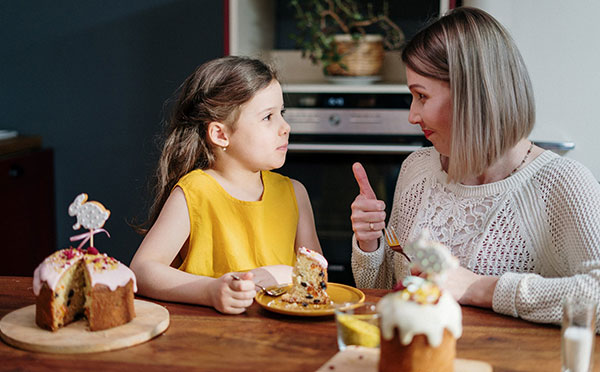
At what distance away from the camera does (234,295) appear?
3.95ft

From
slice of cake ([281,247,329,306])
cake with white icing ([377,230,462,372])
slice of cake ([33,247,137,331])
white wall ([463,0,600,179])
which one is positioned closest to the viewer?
cake with white icing ([377,230,462,372])

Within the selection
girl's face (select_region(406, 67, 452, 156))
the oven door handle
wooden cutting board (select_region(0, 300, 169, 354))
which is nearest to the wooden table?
wooden cutting board (select_region(0, 300, 169, 354))

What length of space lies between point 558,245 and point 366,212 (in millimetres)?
408

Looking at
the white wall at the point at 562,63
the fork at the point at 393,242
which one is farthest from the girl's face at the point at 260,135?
the white wall at the point at 562,63

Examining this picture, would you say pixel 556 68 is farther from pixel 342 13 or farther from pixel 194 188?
pixel 194 188

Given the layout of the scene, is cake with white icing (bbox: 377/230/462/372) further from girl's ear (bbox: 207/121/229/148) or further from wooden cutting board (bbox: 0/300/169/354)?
girl's ear (bbox: 207/121/229/148)

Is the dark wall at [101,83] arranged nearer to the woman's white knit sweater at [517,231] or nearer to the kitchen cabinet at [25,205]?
the kitchen cabinet at [25,205]

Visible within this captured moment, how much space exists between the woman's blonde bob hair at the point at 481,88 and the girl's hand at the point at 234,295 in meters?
0.54

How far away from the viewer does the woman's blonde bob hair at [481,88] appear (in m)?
1.40

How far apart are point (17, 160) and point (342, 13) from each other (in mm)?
1510

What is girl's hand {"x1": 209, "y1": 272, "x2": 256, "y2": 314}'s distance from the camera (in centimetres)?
120

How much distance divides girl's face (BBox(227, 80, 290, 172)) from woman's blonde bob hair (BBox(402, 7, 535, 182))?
43 centimetres

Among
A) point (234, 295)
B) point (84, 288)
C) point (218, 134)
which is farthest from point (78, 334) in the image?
A: point (218, 134)

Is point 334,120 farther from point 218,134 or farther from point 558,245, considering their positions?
point 558,245
